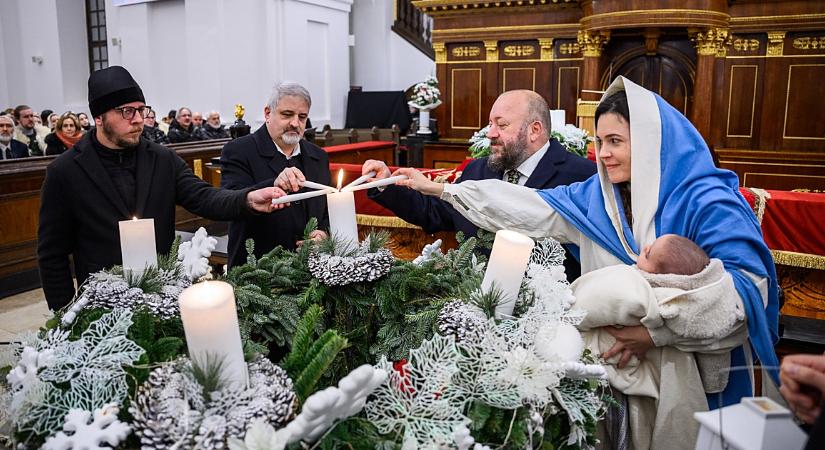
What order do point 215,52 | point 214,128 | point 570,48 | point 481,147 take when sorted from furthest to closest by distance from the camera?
point 215,52 < point 214,128 < point 570,48 < point 481,147

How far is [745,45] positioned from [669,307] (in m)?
7.77

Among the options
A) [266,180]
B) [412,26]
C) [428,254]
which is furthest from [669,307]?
→ [412,26]

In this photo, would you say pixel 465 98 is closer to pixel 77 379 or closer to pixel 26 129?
pixel 26 129

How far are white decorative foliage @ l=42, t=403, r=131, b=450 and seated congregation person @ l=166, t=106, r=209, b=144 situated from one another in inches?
388

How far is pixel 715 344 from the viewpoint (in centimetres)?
144

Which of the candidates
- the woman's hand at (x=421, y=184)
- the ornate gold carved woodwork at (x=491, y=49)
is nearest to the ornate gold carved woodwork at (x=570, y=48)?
the ornate gold carved woodwork at (x=491, y=49)

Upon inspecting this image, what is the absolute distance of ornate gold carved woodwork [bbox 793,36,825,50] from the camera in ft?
24.2

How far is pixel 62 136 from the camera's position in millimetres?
7102

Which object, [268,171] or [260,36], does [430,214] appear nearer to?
[268,171]

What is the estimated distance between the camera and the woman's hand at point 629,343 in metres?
1.44

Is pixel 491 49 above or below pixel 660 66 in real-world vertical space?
above

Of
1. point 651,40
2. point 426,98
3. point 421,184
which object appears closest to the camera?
point 421,184

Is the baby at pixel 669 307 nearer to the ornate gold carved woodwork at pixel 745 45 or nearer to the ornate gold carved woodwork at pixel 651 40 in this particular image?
the ornate gold carved woodwork at pixel 651 40

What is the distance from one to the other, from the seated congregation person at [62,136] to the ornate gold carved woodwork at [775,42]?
8.53 m
